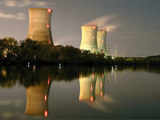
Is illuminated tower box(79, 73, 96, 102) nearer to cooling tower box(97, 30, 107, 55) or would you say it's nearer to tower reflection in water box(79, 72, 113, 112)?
tower reflection in water box(79, 72, 113, 112)

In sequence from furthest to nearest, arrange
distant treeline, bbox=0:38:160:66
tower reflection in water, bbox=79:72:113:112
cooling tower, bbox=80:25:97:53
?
1. cooling tower, bbox=80:25:97:53
2. distant treeline, bbox=0:38:160:66
3. tower reflection in water, bbox=79:72:113:112

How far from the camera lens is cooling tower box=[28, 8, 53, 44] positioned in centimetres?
4438

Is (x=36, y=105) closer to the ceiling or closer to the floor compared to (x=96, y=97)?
closer to the ceiling

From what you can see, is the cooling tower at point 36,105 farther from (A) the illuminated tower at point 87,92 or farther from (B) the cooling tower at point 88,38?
(B) the cooling tower at point 88,38

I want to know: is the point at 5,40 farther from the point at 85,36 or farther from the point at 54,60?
the point at 85,36

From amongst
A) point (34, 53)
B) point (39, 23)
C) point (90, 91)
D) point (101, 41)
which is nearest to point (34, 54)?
point (34, 53)

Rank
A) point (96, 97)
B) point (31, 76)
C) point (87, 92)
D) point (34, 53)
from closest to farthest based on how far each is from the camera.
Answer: point (96, 97) < point (87, 92) < point (31, 76) < point (34, 53)

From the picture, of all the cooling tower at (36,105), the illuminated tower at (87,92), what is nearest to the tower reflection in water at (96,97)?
the illuminated tower at (87,92)

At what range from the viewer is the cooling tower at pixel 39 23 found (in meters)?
44.4

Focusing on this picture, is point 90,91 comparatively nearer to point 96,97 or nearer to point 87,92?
point 87,92

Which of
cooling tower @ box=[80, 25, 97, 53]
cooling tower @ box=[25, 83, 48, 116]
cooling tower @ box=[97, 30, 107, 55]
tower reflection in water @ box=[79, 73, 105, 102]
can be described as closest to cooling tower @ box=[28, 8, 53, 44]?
cooling tower @ box=[80, 25, 97, 53]

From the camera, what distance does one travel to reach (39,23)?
1754 inches

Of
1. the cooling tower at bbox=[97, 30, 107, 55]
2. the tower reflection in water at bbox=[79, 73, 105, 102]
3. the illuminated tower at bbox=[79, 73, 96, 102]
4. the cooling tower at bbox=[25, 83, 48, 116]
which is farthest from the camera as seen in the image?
the cooling tower at bbox=[97, 30, 107, 55]

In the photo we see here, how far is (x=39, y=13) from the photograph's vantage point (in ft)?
145
